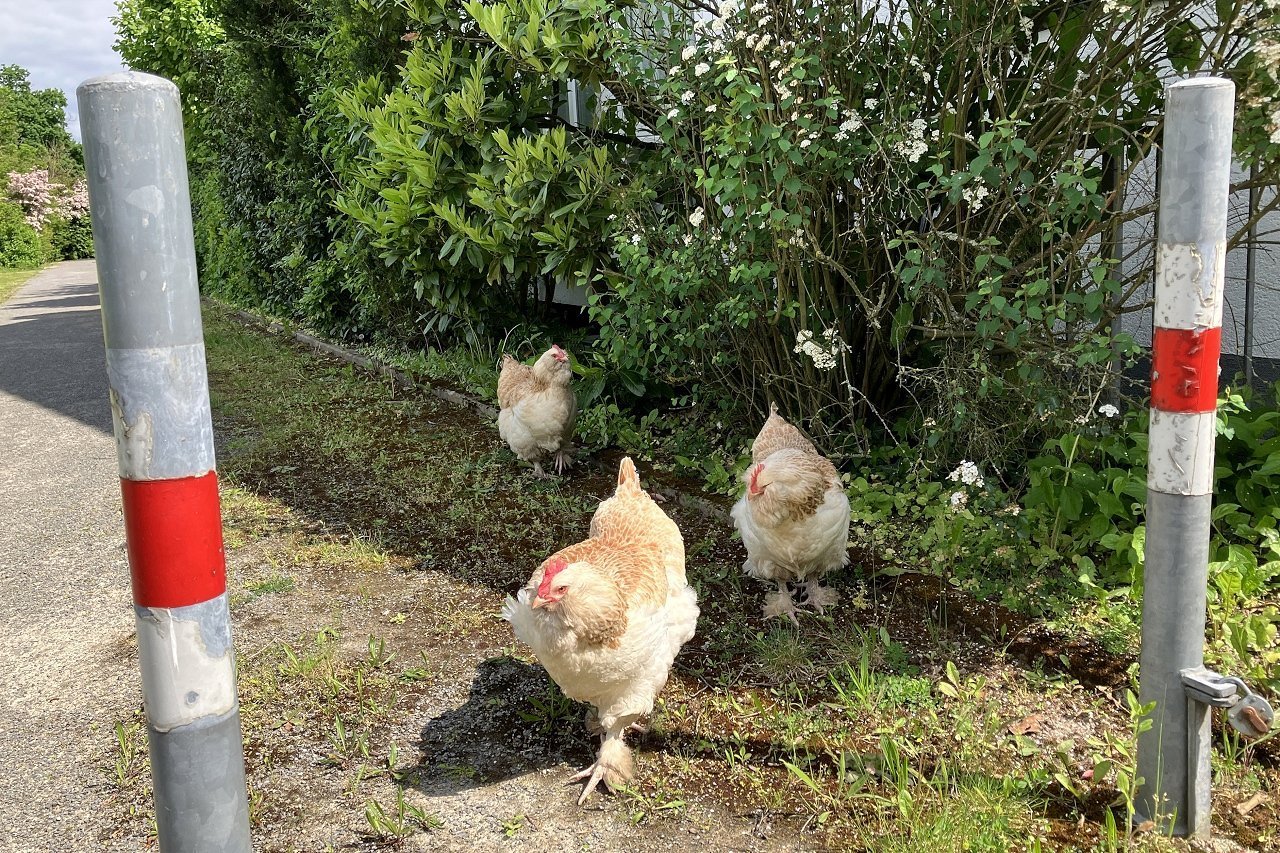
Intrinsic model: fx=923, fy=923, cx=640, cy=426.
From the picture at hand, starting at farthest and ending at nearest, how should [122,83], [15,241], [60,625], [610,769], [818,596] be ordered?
[15,241]
[60,625]
[818,596]
[610,769]
[122,83]

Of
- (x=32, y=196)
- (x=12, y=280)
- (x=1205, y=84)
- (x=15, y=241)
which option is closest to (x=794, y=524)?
(x=1205, y=84)

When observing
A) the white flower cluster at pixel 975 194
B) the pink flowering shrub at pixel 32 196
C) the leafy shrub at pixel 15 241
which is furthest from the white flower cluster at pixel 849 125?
the pink flowering shrub at pixel 32 196

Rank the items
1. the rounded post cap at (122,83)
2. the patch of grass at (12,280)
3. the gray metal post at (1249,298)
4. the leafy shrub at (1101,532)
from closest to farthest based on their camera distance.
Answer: the rounded post cap at (122,83) < the leafy shrub at (1101,532) < the gray metal post at (1249,298) < the patch of grass at (12,280)

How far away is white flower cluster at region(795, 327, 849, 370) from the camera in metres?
4.10

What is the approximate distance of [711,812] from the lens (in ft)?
8.04

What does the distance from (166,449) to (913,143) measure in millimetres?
2945

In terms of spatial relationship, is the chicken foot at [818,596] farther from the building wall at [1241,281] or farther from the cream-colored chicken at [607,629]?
the building wall at [1241,281]

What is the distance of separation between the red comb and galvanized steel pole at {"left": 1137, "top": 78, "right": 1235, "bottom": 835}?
1.44 meters

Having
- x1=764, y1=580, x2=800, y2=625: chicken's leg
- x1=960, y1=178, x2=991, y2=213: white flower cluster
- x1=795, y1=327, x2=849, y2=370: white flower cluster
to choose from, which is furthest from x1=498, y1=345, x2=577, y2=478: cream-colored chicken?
x1=960, y1=178, x2=991, y2=213: white flower cluster

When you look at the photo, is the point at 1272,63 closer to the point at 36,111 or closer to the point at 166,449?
the point at 166,449

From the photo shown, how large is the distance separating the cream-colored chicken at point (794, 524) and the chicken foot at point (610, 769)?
1.00 m

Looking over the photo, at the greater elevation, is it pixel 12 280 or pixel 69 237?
pixel 69 237

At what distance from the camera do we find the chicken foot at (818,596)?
351 cm

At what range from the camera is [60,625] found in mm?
3764
